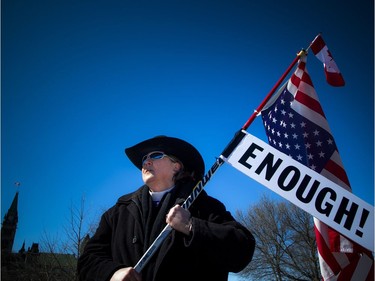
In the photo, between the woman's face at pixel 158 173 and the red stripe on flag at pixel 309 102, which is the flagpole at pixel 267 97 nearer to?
the red stripe on flag at pixel 309 102

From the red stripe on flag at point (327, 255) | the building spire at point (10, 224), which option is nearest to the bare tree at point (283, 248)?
the red stripe on flag at point (327, 255)

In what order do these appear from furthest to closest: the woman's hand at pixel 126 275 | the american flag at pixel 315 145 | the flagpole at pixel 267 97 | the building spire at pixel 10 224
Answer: the building spire at pixel 10 224
the american flag at pixel 315 145
the flagpole at pixel 267 97
the woman's hand at pixel 126 275

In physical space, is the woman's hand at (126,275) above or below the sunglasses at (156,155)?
below

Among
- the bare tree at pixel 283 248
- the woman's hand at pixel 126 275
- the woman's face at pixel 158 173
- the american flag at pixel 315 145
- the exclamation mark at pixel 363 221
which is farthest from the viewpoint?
the bare tree at pixel 283 248

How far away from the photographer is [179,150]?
105 inches

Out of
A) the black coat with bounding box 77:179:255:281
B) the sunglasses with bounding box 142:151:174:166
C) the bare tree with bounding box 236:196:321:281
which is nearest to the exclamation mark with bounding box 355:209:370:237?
the black coat with bounding box 77:179:255:281

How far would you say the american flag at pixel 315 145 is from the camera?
307 cm

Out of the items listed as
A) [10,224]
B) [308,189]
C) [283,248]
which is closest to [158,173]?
[308,189]

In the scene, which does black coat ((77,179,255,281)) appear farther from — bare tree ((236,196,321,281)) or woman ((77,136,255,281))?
bare tree ((236,196,321,281))

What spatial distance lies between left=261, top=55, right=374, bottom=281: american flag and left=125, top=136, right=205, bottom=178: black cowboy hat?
1.33 m

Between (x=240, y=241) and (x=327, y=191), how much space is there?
0.90 m

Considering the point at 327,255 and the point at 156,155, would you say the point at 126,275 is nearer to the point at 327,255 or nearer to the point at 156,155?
the point at 156,155

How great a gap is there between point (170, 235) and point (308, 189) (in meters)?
1.24

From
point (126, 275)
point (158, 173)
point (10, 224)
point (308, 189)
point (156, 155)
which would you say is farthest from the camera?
point (10, 224)
